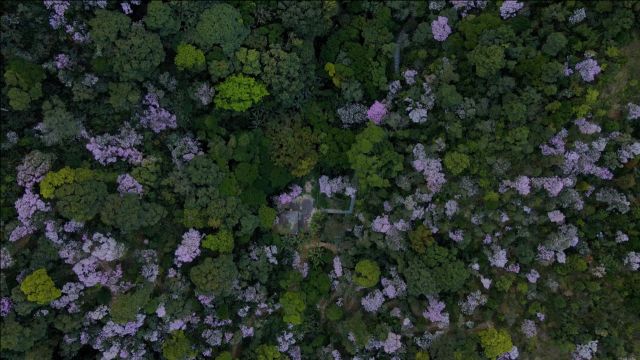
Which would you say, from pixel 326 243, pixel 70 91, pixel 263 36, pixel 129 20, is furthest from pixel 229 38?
pixel 326 243

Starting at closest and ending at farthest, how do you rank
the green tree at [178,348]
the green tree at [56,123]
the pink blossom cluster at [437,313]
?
the green tree at [56,123]
the green tree at [178,348]
the pink blossom cluster at [437,313]

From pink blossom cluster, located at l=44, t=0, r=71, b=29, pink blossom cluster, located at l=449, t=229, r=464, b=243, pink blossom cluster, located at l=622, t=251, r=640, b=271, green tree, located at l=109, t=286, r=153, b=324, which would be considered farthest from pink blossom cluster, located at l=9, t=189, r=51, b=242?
pink blossom cluster, located at l=622, t=251, r=640, b=271

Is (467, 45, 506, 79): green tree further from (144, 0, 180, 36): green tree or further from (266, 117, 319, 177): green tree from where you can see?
(144, 0, 180, 36): green tree

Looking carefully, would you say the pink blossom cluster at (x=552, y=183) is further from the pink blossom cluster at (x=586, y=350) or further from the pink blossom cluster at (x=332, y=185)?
the pink blossom cluster at (x=332, y=185)

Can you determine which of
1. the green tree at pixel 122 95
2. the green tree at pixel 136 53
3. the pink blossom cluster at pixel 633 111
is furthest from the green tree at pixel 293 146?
the pink blossom cluster at pixel 633 111

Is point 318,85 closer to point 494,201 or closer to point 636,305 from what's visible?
point 494,201

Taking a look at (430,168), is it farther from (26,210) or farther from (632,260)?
(26,210)
